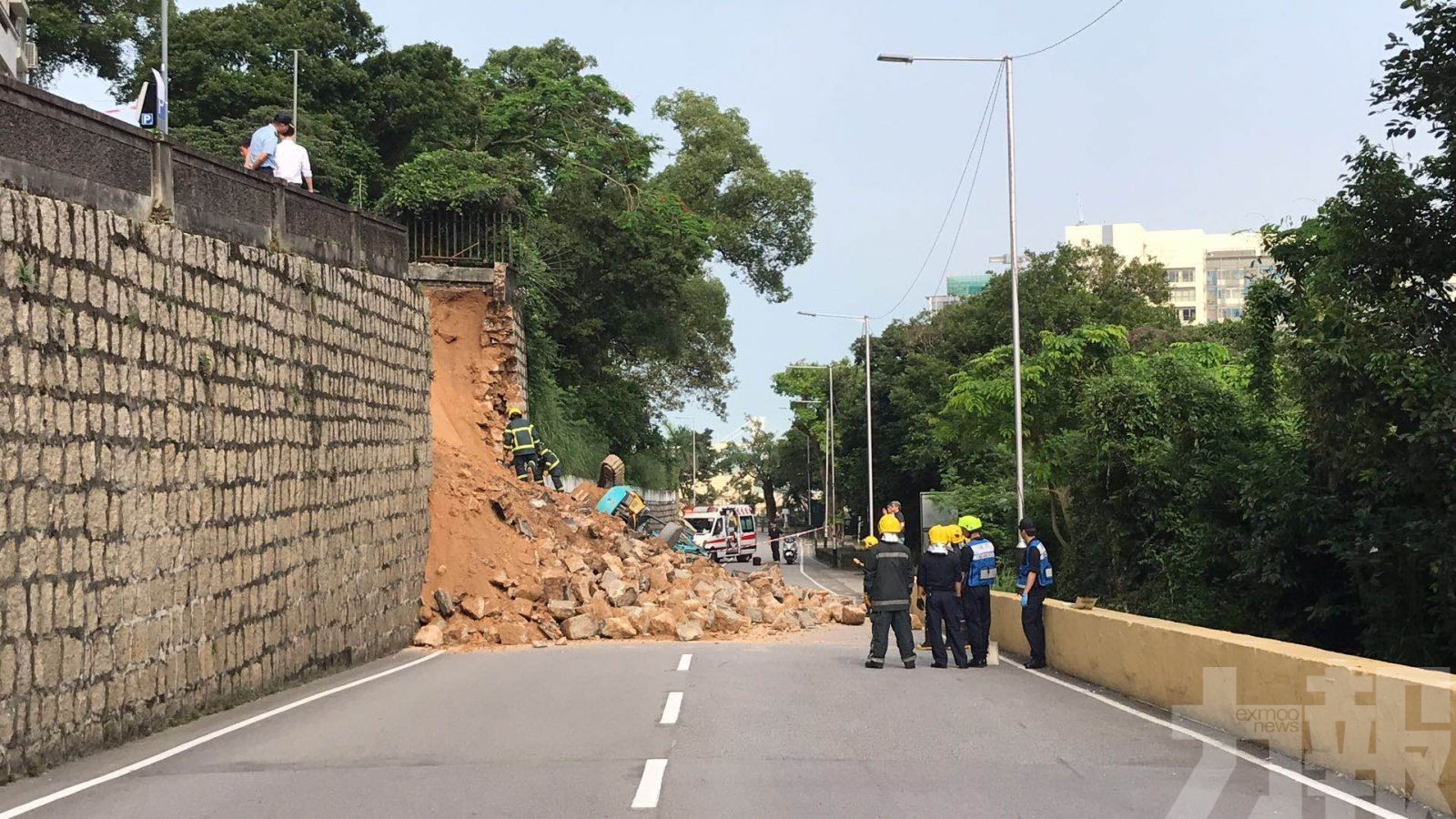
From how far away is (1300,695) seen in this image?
9641 mm

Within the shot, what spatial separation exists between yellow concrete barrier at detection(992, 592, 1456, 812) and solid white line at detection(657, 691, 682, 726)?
4236mm

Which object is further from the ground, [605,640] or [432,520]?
[432,520]

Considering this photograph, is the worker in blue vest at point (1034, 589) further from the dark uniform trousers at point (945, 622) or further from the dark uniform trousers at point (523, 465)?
the dark uniform trousers at point (523, 465)

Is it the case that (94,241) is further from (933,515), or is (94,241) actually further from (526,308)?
(933,515)

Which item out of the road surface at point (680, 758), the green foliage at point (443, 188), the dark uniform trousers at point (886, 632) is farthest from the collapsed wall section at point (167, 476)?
the green foliage at point (443, 188)

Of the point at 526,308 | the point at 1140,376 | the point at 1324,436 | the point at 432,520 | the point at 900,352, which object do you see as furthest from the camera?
the point at 900,352

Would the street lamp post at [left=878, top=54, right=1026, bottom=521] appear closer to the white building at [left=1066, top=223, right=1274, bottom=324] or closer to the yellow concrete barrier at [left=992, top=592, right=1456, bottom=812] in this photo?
the yellow concrete barrier at [left=992, top=592, right=1456, bottom=812]

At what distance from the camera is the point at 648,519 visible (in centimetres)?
3378

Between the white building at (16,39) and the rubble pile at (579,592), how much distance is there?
1647cm

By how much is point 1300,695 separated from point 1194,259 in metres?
115

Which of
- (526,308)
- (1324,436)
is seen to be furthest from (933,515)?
(1324,436)

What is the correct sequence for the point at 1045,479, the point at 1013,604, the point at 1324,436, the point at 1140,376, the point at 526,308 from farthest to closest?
the point at 1045,479 → the point at 526,308 → the point at 1140,376 → the point at 1013,604 → the point at 1324,436

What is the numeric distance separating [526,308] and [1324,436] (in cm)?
2049

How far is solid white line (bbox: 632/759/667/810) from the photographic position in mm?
7652
